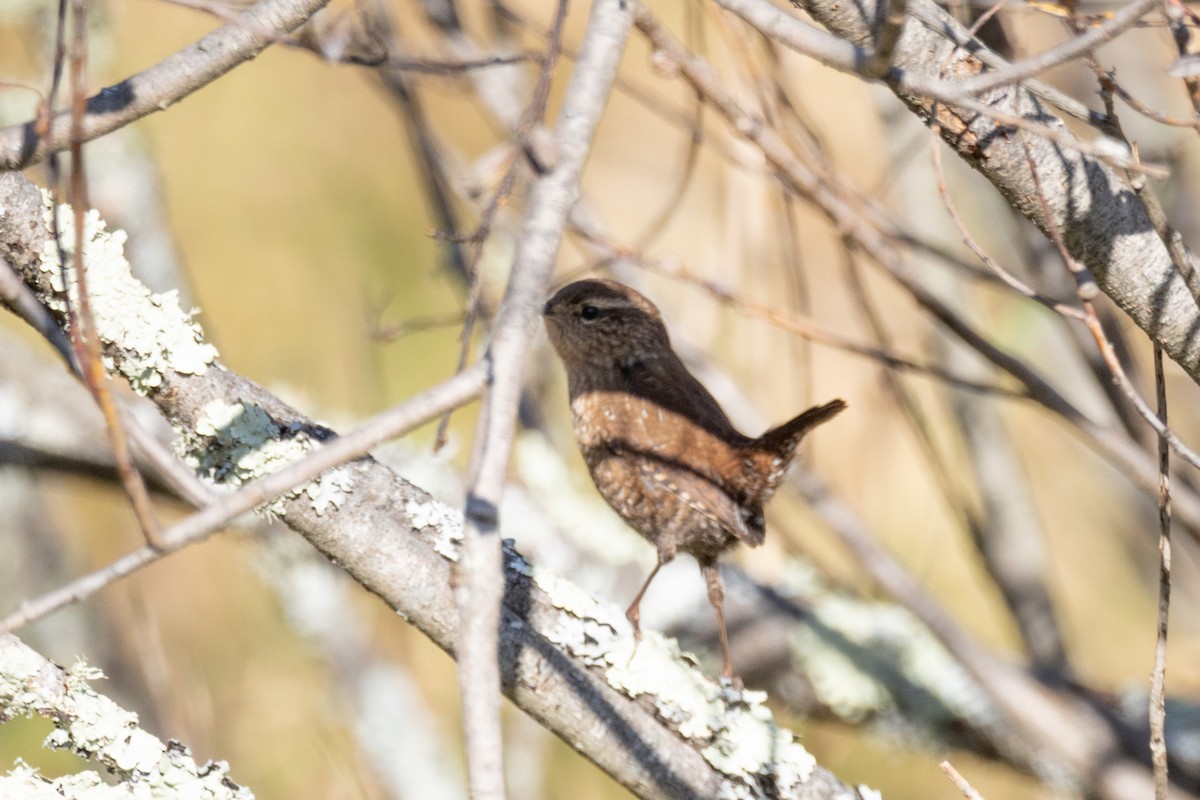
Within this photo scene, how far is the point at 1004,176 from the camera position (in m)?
1.47

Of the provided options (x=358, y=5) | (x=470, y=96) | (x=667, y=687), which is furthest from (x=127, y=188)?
(x=667, y=687)

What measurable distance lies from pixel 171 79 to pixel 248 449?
51cm

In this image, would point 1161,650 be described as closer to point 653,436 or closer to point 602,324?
point 653,436

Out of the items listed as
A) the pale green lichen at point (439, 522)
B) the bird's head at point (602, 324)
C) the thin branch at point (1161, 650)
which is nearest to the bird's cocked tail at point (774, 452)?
the bird's head at point (602, 324)

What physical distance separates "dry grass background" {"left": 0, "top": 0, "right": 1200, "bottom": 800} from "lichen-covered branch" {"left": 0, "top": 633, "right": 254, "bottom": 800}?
1876 mm

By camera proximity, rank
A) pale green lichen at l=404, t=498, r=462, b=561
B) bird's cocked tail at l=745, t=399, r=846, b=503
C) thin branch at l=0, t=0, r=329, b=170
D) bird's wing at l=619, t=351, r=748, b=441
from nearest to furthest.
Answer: thin branch at l=0, t=0, r=329, b=170
pale green lichen at l=404, t=498, r=462, b=561
bird's cocked tail at l=745, t=399, r=846, b=503
bird's wing at l=619, t=351, r=748, b=441

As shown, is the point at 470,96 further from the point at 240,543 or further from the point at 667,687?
the point at 667,687

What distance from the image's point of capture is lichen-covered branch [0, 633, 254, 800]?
1408 mm

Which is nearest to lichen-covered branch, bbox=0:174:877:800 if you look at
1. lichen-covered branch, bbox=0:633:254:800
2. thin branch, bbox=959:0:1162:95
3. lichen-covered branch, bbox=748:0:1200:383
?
lichen-covered branch, bbox=0:633:254:800

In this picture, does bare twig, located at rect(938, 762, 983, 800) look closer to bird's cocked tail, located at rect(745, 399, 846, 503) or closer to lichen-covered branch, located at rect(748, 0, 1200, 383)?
lichen-covered branch, located at rect(748, 0, 1200, 383)

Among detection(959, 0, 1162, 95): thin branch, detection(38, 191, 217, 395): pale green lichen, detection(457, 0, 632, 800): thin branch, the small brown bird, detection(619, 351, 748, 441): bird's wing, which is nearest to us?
detection(457, 0, 632, 800): thin branch

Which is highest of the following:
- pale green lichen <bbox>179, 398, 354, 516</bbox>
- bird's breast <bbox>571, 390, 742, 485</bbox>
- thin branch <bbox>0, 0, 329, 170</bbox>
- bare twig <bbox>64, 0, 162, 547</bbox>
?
bird's breast <bbox>571, 390, 742, 485</bbox>

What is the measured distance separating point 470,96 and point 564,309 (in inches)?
33.3

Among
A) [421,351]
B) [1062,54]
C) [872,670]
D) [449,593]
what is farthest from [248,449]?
[421,351]
